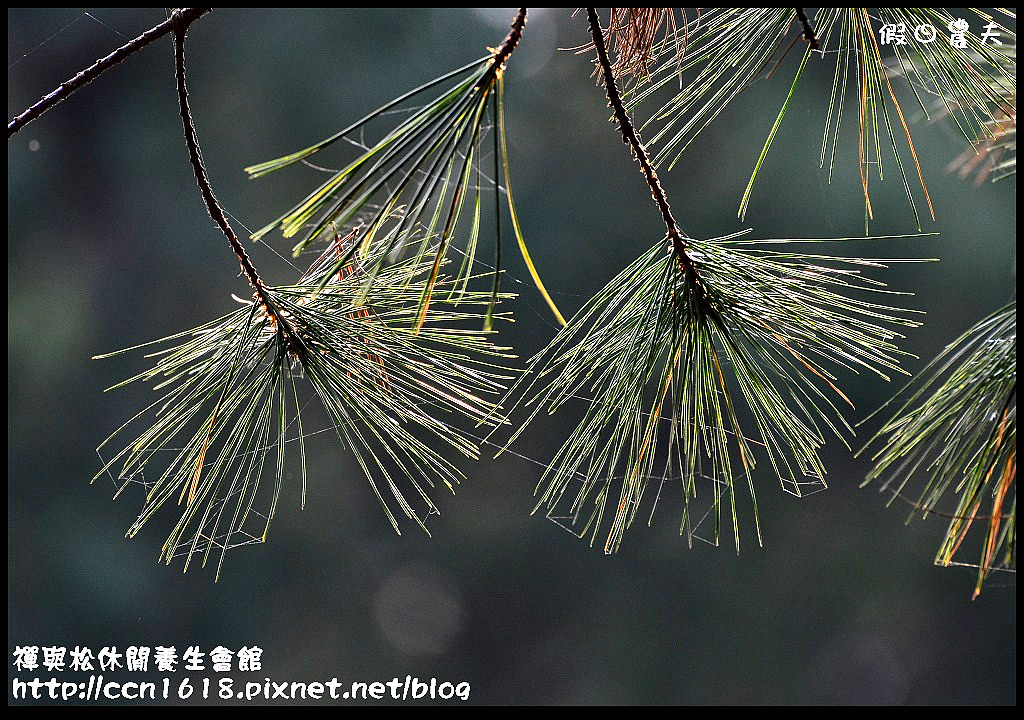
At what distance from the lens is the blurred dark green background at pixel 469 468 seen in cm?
301

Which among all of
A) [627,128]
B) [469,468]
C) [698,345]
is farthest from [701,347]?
[469,468]

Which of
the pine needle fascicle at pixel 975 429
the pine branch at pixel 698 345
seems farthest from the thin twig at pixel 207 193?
the pine needle fascicle at pixel 975 429

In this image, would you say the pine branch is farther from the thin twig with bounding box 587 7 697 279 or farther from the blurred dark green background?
the blurred dark green background

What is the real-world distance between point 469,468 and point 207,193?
296 centimetres

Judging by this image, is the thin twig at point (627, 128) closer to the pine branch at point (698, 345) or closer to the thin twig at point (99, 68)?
the pine branch at point (698, 345)

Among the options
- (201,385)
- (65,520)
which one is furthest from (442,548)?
(201,385)

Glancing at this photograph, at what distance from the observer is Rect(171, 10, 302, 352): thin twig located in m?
0.40

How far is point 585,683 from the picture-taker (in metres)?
3.46

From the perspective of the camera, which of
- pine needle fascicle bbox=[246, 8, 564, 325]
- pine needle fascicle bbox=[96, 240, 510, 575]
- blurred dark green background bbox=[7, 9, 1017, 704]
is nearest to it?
pine needle fascicle bbox=[246, 8, 564, 325]

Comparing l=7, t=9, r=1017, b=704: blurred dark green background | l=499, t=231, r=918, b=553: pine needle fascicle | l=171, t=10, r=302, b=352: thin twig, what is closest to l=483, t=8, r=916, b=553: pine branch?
l=499, t=231, r=918, b=553: pine needle fascicle

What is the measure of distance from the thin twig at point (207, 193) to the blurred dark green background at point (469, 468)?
253cm

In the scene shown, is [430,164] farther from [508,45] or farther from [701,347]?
[701,347]

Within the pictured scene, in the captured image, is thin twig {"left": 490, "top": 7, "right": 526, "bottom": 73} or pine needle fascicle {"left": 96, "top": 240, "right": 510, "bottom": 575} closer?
thin twig {"left": 490, "top": 7, "right": 526, "bottom": 73}

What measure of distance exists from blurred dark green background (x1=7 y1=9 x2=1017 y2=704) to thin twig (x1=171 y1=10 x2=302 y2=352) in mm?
2525
